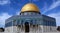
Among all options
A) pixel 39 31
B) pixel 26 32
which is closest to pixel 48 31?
pixel 39 31

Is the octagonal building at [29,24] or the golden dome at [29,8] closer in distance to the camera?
the octagonal building at [29,24]

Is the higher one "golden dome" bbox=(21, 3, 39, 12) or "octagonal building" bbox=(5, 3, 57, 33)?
"golden dome" bbox=(21, 3, 39, 12)

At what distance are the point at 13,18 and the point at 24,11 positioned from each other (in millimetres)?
4063

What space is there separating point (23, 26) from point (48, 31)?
4473 mm

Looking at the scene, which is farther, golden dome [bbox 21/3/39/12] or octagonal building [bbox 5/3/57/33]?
golden dome [bbox 21/3/39/12]

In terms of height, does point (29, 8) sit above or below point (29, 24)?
above

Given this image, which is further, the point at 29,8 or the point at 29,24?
the point at 29,8

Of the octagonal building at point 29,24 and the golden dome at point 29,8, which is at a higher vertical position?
the golden dome at point 29,8

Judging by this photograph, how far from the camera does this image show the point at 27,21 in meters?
27.0

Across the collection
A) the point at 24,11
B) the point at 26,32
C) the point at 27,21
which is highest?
the point at 24,11

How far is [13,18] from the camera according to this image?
27.7 metres

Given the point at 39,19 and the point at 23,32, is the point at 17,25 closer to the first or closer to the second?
the point at 23,32

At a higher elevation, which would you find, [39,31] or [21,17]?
[21,17]

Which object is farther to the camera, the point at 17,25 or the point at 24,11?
the point at 24,11
